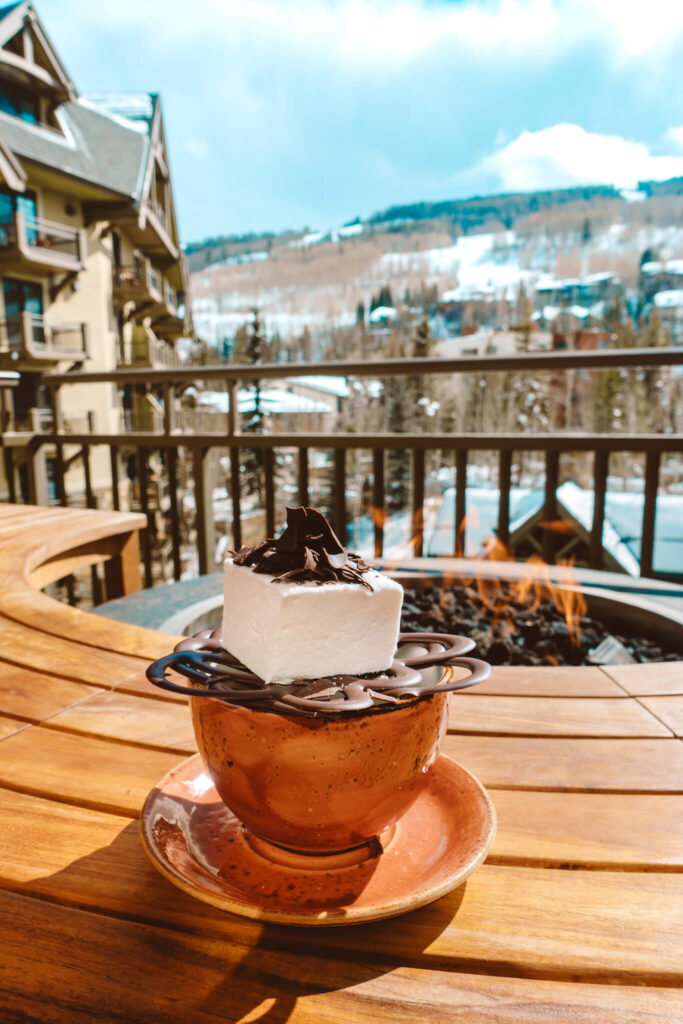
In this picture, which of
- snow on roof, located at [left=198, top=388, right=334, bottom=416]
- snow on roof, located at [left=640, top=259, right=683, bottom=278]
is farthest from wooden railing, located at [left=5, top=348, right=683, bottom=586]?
snow on roof, located at [left=640, top=259, right=683, bottom=278]

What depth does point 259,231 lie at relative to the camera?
883 inches

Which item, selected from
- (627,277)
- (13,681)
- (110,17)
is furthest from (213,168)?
(13,681)

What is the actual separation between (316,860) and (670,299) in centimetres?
2416

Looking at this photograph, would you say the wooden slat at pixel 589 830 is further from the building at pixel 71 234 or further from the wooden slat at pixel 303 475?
the building at pixel 71 234

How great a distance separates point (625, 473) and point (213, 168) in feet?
116

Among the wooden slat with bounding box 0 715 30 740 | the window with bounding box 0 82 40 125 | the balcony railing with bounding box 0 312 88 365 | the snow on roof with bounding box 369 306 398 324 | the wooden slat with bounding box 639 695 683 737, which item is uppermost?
the window with bounding box 0 82 40 125

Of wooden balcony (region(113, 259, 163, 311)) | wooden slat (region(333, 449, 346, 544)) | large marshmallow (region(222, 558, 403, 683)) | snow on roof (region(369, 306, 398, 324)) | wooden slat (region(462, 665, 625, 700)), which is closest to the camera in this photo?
large marshmallow (region(222, 558, 403, 683))

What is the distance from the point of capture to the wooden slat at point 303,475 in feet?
7.77

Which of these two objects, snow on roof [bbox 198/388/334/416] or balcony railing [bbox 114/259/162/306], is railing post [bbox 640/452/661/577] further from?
balcony railing [bbox 114/259/162/306]

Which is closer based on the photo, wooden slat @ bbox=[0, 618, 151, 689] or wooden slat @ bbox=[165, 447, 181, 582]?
wooden slat @ bbox=[0, 618, 151, 689]

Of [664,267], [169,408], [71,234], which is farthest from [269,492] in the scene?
[664,267]

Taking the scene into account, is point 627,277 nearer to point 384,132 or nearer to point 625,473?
point 625,473

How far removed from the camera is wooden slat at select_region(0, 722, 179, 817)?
0.53m

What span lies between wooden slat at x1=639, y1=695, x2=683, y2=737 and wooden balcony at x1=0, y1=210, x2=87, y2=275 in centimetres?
1154
